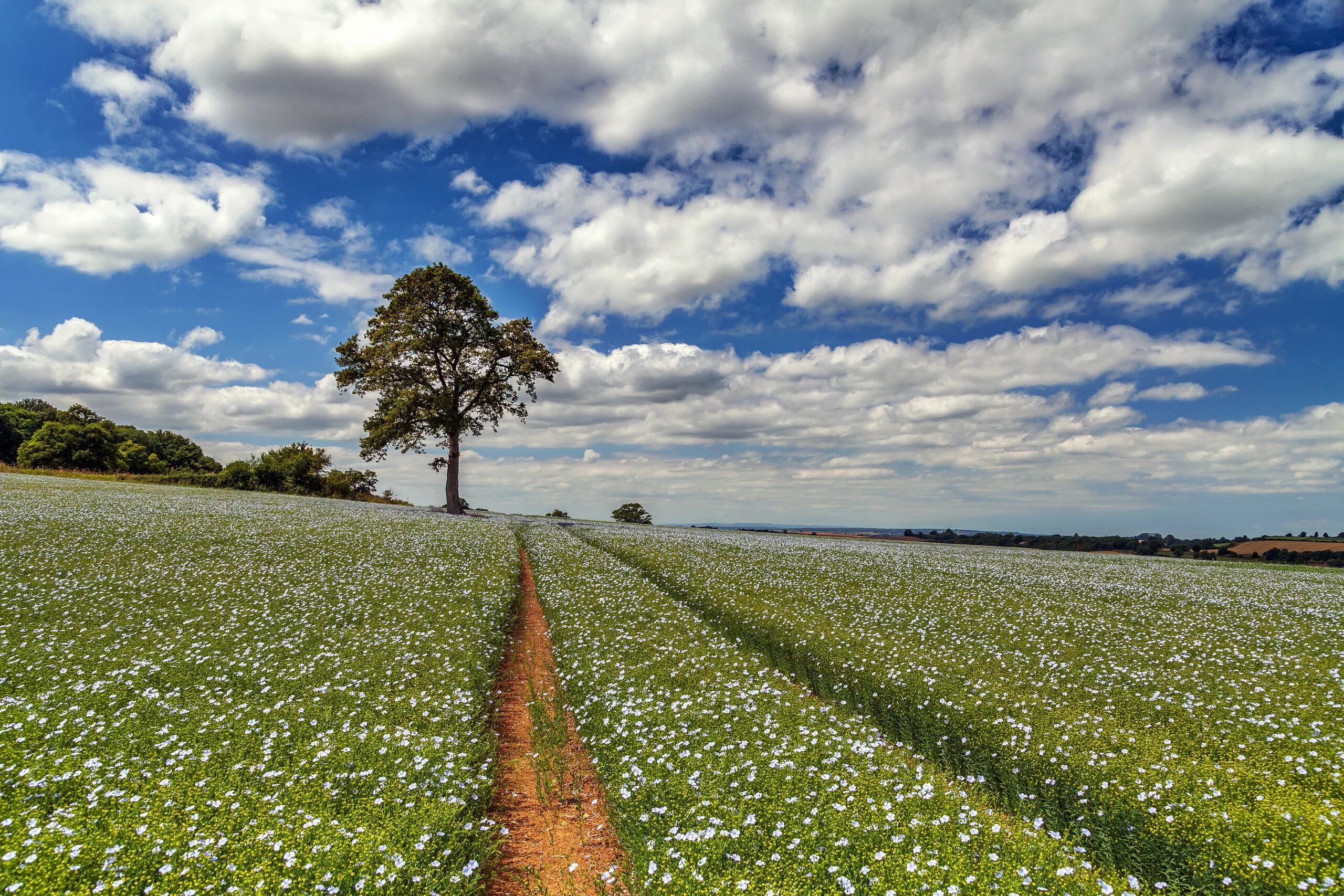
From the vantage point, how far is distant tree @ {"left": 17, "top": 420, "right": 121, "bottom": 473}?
7538 cm

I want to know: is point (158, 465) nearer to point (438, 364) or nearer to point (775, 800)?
point (438, 364)

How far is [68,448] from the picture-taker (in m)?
77.1

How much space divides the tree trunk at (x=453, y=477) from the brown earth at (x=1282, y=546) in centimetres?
7623

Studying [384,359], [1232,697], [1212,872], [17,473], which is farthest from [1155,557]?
[17,473]

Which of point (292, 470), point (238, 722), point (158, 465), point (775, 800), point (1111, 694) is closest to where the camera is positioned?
point (775, 800)

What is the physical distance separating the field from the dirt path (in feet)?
0.94

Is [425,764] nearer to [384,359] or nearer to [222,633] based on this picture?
[222,633]

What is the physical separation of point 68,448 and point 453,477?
198ft

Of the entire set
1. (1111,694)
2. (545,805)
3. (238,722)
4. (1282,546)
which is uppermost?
(1282,546)

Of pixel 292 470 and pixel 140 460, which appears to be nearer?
pixel 292 470

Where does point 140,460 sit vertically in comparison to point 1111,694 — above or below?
above

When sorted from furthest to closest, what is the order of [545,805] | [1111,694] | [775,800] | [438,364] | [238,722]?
[438,364] → [1111,694] → [238,722] → [545,805] → [775,800]

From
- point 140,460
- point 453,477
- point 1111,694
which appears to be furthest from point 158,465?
point 1111,694

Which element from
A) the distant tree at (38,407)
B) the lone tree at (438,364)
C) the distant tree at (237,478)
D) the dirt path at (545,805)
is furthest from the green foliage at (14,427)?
the dirt path at (545,805)
